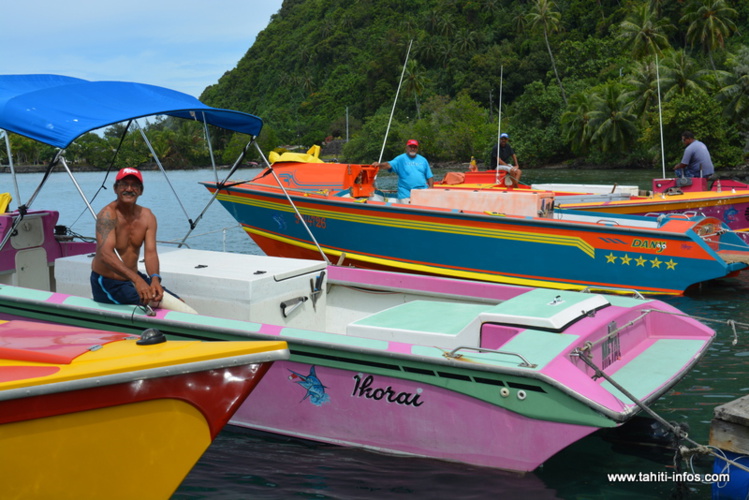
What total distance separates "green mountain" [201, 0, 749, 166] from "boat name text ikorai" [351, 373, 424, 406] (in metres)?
9.33

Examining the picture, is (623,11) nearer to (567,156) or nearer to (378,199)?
(567,156)

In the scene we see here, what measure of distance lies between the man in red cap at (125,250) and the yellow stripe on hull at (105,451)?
5.61 ft

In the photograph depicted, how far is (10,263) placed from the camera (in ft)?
24.2

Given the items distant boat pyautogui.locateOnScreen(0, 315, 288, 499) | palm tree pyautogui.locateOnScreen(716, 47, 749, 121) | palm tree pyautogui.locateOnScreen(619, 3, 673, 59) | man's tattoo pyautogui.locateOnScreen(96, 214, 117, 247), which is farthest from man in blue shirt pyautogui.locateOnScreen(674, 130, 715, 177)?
palm tree pyautogui.locateOnScreen(619, 3, 673, 59)

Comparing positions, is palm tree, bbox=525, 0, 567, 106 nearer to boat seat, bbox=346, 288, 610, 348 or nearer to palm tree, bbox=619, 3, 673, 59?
palm tree, bbox=619, 3, 673, 59

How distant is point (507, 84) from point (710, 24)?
29549 mm

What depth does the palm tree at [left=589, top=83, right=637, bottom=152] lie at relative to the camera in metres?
52.8

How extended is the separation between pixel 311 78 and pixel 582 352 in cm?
12578

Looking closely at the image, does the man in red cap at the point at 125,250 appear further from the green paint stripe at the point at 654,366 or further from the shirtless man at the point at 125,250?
the green paint stripe at the point at 654,366

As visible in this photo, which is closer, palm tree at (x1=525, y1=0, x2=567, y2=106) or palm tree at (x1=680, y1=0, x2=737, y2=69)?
palm tree at (x1=680, y1=0, x2=737, y2=69)

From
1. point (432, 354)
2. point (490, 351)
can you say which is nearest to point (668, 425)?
point (490, 351)

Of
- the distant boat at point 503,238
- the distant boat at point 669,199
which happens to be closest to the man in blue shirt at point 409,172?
the distant boat at point 503,238

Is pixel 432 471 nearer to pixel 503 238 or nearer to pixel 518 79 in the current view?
Result: pixel 503 238

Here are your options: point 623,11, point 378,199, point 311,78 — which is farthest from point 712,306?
point 311,78
